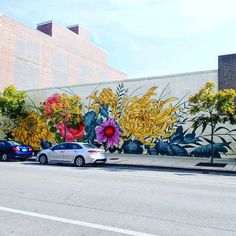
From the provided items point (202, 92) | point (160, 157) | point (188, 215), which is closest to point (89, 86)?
point (160, 157)

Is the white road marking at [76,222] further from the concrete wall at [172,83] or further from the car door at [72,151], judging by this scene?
the concrete wall at [172,83]

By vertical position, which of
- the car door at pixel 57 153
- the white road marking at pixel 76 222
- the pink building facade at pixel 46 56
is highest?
the pink building facade at pixel 46 56

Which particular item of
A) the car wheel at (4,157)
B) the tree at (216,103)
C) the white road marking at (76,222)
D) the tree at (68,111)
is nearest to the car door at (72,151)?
the car wheel at (4,157)

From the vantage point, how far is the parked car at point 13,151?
2038cm

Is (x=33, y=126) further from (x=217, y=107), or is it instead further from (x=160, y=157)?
(x=217, y=107)

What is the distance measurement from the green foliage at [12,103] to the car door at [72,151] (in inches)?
424

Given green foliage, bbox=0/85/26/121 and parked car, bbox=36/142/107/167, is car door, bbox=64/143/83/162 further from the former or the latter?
green foliage, bbox=0/85/26/121

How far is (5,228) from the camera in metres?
5.48

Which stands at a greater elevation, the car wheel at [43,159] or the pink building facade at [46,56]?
the pink building facade at [46,56]

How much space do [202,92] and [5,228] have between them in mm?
13493

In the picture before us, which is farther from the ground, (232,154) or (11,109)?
(11,109)

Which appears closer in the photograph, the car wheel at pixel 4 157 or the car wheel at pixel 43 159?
the car wheel at pixel 43 159

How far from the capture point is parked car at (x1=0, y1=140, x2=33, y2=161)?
20375mm

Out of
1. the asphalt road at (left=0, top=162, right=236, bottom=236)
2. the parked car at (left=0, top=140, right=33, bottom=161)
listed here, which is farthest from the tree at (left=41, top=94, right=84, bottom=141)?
the asphalt road at (left=0, top=162, right=236, bottom=236)
